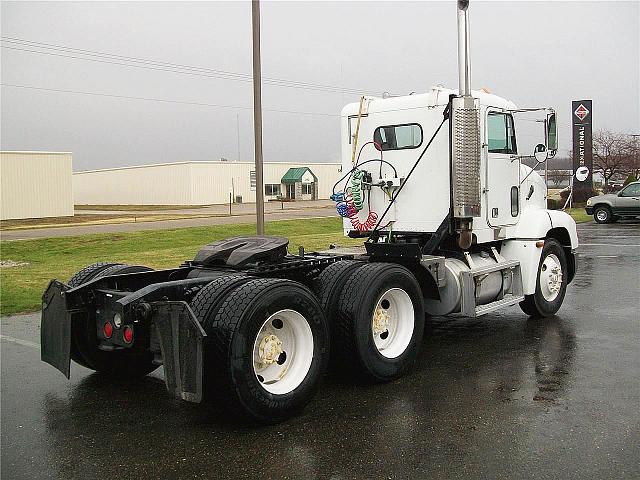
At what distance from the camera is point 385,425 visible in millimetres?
5180

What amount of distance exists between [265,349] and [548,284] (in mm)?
5133

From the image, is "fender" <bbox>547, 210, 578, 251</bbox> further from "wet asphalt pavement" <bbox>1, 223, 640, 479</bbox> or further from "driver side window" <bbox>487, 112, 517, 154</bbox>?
"wet asphalt pavement" <bbox>1, 223, 640, 479</bbox>

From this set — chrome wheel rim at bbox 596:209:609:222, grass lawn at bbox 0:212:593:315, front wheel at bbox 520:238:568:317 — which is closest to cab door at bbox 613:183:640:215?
chrome wheel rim at bbox 596:209:609:222

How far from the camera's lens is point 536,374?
6.52m

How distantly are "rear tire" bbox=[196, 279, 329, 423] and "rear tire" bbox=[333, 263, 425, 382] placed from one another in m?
0.41

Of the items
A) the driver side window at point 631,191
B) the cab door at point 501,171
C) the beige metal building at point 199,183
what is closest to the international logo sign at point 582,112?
the driver side window at point 631,191

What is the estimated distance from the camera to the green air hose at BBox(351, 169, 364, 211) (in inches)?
324

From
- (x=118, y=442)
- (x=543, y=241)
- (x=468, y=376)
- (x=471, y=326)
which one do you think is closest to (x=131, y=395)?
(x=118, y=442)

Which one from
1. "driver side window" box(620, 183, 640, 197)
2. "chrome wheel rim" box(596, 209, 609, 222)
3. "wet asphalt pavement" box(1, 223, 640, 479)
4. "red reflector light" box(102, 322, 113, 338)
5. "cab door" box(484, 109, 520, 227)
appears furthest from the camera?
"chrome wheel rim" box(596, 209, 609, 222)

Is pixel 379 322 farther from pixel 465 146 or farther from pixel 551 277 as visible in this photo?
pixel 551 277

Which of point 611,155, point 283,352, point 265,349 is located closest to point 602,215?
point 611,155

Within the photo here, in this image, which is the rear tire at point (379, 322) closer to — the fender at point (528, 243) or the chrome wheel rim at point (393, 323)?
the chrome wheel rim at point (393, 323)

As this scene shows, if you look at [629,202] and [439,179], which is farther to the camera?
[629,202]

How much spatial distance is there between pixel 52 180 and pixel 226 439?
43874 mm
